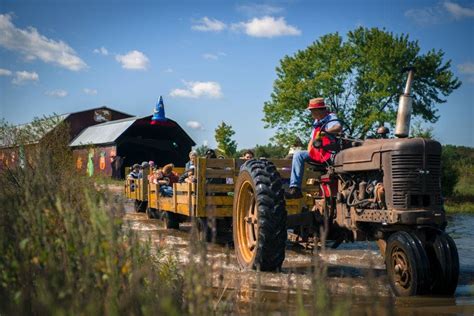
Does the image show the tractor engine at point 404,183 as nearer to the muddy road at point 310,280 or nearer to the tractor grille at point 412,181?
the tractor grille at point 412,181

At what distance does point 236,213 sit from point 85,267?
4177 millimetres

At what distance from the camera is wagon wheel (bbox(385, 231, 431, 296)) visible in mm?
4676

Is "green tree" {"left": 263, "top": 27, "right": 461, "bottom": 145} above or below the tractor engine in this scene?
above

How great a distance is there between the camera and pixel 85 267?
271 cm

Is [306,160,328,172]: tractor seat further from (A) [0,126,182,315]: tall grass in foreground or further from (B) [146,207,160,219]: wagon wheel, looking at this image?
(B) [146,207,160,219]: wagon wheel

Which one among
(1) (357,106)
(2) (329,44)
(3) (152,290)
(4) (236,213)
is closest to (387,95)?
(1) (357,106)

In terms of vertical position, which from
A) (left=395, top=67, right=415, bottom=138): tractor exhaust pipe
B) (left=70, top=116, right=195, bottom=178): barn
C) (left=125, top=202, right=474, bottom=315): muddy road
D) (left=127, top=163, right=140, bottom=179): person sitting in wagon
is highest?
(left=70, top=116, right=195, bottom=178): barn

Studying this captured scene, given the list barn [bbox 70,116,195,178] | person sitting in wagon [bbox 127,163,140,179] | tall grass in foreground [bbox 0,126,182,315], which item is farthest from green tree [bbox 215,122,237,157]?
tall grass in foreground [bbox 0,126,182,315]

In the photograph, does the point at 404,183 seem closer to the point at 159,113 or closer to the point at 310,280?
the point at 310,280

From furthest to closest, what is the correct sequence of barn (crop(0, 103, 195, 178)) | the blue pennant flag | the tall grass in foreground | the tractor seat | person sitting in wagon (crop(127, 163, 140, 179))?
barn (crop(0, 103, 195, 178)), the blue pennant flag, person sitting in wagon (crop(127, 163, 140, 179)), the tractor seat, the tall grass in foreground

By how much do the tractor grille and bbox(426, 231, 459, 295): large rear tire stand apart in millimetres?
412

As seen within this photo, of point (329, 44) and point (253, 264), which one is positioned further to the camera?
point (329, 44)

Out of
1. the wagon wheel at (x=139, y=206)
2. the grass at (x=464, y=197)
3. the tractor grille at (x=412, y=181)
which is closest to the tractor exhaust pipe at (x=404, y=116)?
the tractor grille at (x=412, y=181)

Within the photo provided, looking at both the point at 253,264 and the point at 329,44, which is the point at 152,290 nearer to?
the point at 253,264
